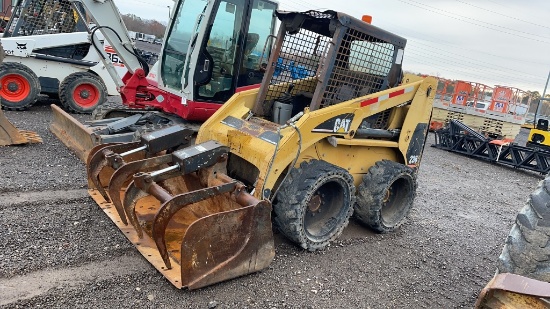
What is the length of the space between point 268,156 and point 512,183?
7.06 metres

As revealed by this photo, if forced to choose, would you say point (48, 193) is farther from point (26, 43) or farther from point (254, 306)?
point (26, 43)

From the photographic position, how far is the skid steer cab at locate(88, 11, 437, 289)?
3.22 m

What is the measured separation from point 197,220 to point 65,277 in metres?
1.07

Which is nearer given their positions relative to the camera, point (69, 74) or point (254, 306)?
point (254, 306)

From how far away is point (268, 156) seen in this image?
3.65 m

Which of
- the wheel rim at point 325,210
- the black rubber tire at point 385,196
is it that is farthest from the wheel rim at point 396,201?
the wheel rim at point 325,210

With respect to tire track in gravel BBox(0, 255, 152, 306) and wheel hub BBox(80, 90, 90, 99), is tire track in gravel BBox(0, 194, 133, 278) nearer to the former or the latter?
tire track in gravel BBox(0, 255, 152, 306)

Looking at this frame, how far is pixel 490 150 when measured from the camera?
1054 centimetres

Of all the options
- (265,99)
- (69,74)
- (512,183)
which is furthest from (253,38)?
(512,183)

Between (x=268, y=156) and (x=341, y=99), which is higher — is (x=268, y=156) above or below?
below

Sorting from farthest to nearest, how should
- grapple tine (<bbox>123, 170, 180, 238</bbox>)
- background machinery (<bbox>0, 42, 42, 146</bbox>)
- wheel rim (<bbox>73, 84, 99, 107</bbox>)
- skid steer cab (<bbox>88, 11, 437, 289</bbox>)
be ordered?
1. wheel rim (<bbox>73, 84, 99, 107</bbox>)
2. background machinery (<bbox>0, 42, 42, 146</bbox>)
3. grapple tine (<bbox>123, 170, 180, 238</bbox>)
4. skid steer cab (<bbox>88, 11, 437, 289</bbox>)

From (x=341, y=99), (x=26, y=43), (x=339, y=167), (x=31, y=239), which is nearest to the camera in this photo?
(x=31, y=239)

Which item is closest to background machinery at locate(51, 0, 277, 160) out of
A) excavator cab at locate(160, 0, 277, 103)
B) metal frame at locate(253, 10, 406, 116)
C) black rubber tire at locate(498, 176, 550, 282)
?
excavator cab at locate(160, 0, 277, 103)

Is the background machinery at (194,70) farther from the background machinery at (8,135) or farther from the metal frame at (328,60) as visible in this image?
the metal frame at (328,60)
